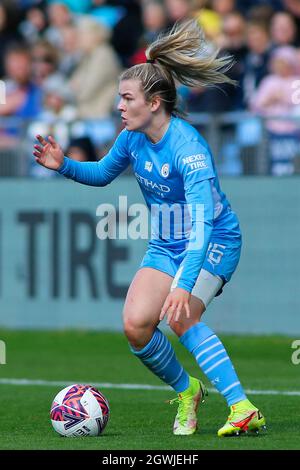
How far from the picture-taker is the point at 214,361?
23.1ft

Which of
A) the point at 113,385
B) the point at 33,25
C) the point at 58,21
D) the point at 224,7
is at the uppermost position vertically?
the point at 33,25

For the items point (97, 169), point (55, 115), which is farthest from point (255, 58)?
point (97, 169)

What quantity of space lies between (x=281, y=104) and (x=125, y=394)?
5161mm

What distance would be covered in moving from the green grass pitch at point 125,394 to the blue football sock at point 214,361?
10.9 inches

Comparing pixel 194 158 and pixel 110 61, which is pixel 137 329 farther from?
pixel 110 61

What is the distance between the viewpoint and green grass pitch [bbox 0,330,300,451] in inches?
269

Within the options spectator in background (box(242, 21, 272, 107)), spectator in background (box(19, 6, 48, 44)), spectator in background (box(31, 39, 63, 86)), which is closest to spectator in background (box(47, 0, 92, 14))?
spectator in background (box(19, 6, 48, 44))

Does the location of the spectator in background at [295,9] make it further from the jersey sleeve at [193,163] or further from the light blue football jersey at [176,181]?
the jersey sleeve at [193,163]

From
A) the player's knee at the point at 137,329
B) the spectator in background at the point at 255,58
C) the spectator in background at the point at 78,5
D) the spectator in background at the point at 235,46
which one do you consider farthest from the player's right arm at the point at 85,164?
the spectator in background at the point at 78,5

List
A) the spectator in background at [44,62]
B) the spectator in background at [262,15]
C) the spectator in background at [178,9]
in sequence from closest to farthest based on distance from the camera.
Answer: the spectator in background at [262,15] < the spectator in background at [178,9] < the spectator in background at [44,62]

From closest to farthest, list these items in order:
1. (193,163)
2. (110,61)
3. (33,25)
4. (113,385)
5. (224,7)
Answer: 1. (193,163)
2. (113,385)
3. (224,7)
4. (110,61)
5. (33,25)

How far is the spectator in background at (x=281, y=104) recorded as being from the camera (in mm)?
13219

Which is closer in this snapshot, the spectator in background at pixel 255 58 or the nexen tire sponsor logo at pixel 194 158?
the nexen tire sponsor logo at pixel 194 158

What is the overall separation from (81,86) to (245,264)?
3.65m
